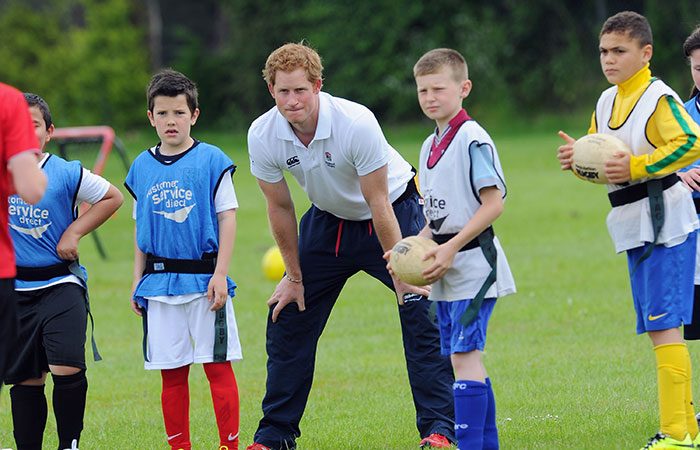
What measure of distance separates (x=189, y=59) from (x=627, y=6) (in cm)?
1754

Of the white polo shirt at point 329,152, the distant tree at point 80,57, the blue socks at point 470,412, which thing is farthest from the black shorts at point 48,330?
the distant tree at point 80,57

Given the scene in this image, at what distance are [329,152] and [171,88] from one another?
3.15ft

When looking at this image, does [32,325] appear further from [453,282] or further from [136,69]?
[136,69]

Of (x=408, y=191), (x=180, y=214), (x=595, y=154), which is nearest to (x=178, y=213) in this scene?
(x=180, y=214)

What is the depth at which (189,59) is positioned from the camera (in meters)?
39.9

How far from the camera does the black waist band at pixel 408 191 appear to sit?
6206mm

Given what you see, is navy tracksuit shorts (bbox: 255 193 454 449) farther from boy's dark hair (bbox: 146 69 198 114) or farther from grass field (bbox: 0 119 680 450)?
boy's dark hair (bbox: 146 69 198 114)

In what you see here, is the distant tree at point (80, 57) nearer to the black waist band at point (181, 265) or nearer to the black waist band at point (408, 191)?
the black waist band at point (408, 191)

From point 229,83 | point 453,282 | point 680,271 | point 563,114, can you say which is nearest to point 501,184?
point 453,282

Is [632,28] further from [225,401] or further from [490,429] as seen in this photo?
[225,401]

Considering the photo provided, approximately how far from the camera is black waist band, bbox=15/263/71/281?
5492 mm

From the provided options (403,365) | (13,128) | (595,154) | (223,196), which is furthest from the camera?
(403,365)

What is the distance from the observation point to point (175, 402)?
558 cm

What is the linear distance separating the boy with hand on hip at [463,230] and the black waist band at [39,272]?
2138mm
